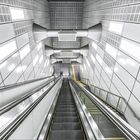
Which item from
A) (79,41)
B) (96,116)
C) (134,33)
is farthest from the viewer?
(79,41)

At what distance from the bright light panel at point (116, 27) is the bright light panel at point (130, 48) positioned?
63 cm

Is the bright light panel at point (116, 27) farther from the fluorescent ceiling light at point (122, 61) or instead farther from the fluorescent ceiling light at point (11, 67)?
the fluorescent ceiling light at point (11, 67)

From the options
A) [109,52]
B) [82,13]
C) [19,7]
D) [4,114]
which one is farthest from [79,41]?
[4,114]

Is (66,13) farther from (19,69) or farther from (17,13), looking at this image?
(19,69)

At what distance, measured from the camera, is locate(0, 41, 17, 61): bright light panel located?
4986 millimetres

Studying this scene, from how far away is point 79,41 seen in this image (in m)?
17.6

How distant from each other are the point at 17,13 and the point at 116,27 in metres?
4.94

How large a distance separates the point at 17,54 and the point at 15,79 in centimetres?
132

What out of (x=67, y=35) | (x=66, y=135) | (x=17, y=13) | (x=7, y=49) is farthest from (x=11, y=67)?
(x=67, y=35)

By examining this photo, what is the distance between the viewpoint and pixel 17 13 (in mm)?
6168

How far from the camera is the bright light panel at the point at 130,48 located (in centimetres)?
433

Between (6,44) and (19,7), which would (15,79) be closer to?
(6,44)

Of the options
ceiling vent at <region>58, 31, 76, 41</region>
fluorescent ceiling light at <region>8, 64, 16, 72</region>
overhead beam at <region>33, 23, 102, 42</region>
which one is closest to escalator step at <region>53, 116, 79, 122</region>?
fluorescent ceiling light at <region>8, 64, 16, 72</region>

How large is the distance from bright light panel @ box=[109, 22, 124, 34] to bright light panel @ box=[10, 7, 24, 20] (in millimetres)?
4869
